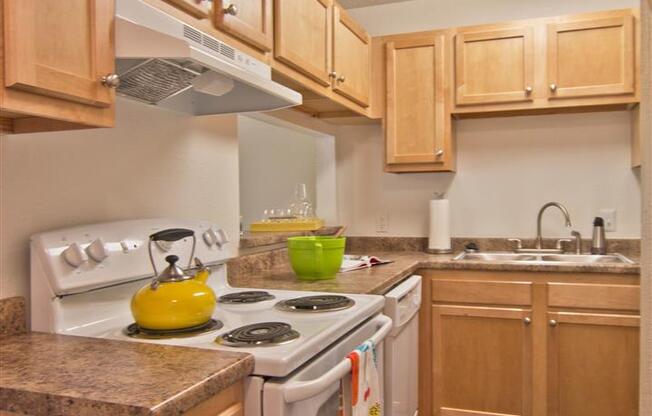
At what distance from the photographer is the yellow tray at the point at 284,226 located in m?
2.75

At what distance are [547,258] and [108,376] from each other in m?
2.59

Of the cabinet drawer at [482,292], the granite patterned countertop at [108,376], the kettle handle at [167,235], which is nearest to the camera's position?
the granite patterned countertop at [108,376]

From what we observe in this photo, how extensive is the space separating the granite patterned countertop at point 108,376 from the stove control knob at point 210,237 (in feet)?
2.12

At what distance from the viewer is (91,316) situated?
1358 millimetres

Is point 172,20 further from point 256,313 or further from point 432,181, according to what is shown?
point 432,181

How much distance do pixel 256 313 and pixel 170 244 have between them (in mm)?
334

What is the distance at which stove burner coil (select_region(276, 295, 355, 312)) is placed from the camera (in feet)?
4.97

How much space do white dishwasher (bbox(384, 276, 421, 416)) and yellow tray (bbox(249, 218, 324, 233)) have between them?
26.3 inches

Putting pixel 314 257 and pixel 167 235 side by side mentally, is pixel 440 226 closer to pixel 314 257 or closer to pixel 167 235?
pixel 314 257

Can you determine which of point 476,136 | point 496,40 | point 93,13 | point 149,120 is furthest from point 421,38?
point 93,13

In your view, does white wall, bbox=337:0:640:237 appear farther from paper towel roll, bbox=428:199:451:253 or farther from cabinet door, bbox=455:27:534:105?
cabinet door, bbox=455:27:534:105

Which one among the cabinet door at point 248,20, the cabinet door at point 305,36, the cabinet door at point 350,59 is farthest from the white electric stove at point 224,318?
the cabinet door at point 350,59

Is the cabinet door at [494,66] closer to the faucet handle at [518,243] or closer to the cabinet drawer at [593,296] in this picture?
the faucet handle at [518,243]

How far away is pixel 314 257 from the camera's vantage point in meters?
2.07
